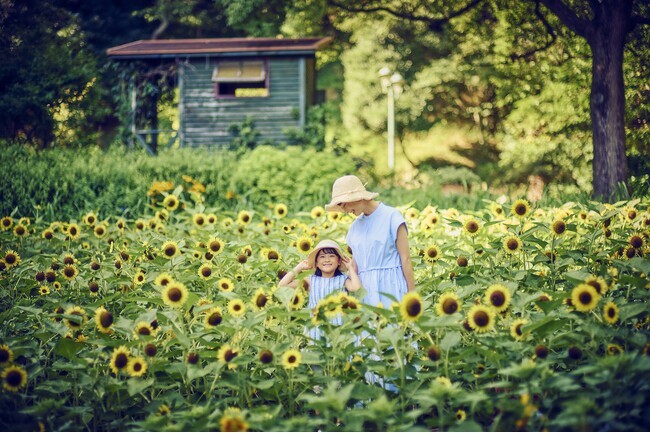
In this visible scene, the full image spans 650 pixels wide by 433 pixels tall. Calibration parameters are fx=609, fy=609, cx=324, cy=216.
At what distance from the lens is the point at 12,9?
12977 mm

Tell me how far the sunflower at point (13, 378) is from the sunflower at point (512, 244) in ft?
8.48

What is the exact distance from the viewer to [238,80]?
530 inches

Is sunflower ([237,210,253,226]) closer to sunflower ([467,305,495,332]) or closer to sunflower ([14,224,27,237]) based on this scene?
sunflower ([14,224,27,237])

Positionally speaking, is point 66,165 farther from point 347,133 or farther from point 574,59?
point 347,133

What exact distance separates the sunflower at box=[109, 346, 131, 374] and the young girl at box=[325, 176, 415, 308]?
52.9 inches

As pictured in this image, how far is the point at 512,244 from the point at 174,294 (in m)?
1.98

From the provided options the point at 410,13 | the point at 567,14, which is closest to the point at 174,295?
the point at 567,14

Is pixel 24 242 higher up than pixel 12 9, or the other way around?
pixel 12 9

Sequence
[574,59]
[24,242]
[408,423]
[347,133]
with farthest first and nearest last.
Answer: [347,133], [574,59], [24,242], [408,423]

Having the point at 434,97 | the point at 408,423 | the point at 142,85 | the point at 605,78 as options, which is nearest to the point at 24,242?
the point at 408,423

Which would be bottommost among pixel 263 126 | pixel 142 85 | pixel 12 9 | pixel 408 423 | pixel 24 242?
pixel 408 423

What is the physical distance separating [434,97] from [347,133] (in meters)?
3.78

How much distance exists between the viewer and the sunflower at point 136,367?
251cm

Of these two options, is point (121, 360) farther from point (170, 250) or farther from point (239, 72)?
point (239, 72)
